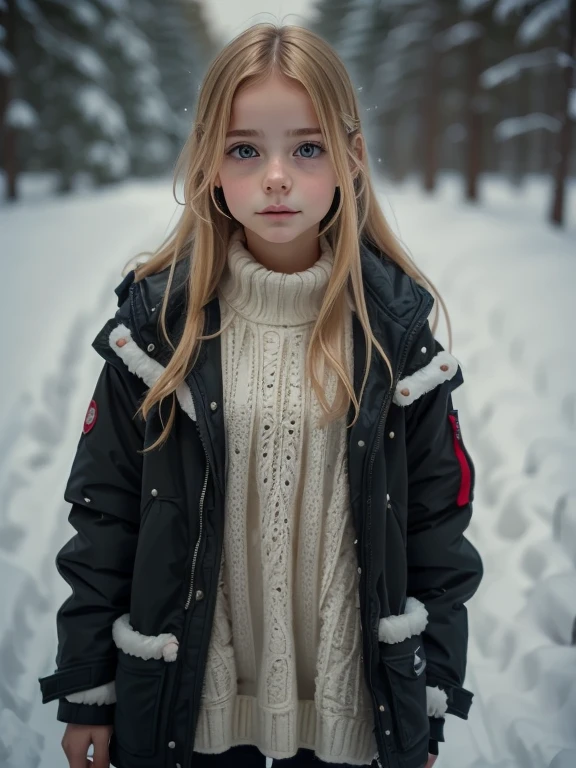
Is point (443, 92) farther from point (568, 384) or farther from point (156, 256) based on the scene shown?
point (156, 256)

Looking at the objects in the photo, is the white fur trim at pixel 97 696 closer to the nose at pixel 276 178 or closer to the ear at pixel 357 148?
the nose at pixel 276 178

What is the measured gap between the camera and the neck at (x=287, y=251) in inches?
55.7

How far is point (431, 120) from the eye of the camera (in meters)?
8.91

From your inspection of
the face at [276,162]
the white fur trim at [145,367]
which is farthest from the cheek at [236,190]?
the white fur trim at [145,367]

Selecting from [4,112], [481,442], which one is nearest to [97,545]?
[481,442]

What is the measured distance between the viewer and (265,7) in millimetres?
2477

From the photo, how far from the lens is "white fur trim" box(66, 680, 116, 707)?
137cm

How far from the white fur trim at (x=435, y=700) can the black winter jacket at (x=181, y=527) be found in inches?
2.3

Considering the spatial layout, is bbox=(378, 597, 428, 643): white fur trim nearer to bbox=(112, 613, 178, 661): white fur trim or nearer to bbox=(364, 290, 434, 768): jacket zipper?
bbox=(364, 290, 434, 768): jacket zipper

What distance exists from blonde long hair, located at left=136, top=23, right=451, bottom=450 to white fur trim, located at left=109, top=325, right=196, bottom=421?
0.9 inches

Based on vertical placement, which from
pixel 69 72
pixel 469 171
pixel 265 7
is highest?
pixel 69 72

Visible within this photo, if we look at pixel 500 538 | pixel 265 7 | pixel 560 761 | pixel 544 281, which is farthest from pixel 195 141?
pixel 544 281

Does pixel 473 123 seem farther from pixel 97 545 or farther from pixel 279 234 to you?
pixel 97 545

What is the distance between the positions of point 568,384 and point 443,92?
6.61 m
